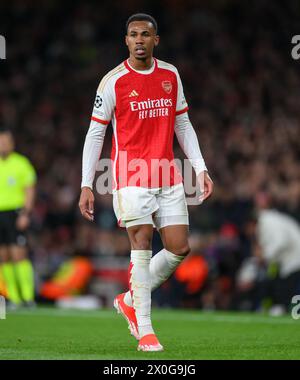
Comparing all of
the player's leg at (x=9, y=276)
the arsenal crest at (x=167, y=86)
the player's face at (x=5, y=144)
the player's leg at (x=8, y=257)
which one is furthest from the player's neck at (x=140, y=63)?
the player's leg at (x=9, y=276)

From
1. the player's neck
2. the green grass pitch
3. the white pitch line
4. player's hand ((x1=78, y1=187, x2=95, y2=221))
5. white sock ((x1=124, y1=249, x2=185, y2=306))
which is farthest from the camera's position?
the white pitch line

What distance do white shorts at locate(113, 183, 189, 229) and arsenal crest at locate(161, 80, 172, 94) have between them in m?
0.71

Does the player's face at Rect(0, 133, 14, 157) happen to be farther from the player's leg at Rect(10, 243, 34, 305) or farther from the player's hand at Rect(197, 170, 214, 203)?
the player's hand at Rect(197, 170, 214, 203)

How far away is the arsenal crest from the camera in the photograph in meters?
7.58

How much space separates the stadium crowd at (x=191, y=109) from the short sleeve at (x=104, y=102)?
25.8ft

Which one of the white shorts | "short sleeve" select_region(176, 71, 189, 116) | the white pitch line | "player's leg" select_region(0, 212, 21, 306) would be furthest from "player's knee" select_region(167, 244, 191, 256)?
"player's leg" select_region(0, 212, 21, 306)

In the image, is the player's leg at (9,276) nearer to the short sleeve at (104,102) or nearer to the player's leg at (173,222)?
the player's leg at (173,222)

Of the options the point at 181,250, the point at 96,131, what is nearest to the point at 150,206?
the point at 181,250

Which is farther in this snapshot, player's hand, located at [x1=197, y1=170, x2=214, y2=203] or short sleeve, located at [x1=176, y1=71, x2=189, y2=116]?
short sleeve, located at [x1=176, y1=71, x2=189, y2=116]

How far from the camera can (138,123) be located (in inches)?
293

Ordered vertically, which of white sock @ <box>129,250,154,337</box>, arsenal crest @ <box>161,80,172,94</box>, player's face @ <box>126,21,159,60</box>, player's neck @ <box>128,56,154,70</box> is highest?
player's face @ <box>126,21,159,60</box>

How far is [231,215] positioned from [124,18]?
8.20 metres

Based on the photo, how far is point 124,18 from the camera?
23.0m

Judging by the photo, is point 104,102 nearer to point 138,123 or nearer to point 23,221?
point 138,123
